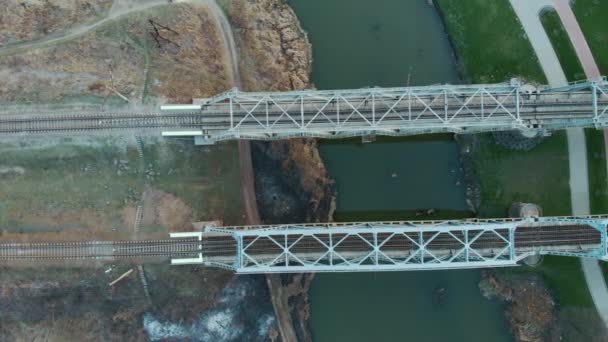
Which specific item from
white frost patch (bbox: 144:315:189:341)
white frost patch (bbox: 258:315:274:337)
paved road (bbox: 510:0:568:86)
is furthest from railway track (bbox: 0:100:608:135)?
white frost patch (bbox: 258:315:274:337)

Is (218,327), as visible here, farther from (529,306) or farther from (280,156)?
(529,306)

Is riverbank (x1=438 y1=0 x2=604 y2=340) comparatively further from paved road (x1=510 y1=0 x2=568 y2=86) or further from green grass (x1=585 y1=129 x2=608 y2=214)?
green grass (x1=585 y1=129 x2=608 y2=214)

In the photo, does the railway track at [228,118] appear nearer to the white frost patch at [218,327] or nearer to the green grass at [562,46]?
the green grass at [562,46]

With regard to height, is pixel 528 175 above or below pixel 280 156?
below

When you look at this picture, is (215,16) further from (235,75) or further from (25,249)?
(25,249)

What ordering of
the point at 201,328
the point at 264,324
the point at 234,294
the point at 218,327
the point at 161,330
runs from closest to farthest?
the point at 161,330
the point at 201,328
the point at 218,327
the point at 234,294
the point at 264,324

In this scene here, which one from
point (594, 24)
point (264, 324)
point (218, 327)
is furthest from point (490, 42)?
point (218, 327)

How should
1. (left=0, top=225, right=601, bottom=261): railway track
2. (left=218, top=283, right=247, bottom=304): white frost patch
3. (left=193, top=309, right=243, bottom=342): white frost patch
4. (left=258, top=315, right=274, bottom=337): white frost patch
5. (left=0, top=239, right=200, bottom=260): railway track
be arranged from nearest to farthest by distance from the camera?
1. (left=0, top=225, right=601, bottom=261): railway track
2. (left=0, top=239, right=200, bottom=260): railway track
3. (left=193, top=309, right=243, bottom=342): white frost patch
4. (left=218, top=283, right=247, bottom=304): white frost patch
5. (left=258, top=315, right=274, bottom=337): white frost patch
